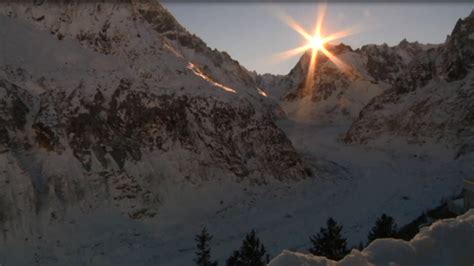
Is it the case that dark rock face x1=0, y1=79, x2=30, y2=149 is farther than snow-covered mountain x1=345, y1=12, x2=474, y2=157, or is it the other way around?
snow-covered mountain x1=345, y1=12, x2=474, y2=157

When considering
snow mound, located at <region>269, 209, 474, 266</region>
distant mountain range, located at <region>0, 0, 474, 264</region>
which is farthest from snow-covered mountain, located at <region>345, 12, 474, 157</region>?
snow mound, located at <region>269, 209, 474, 266</region>

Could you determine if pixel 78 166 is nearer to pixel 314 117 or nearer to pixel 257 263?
pixel 257 263

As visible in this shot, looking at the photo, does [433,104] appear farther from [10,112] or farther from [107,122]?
[10,112]

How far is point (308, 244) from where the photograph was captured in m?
33.5

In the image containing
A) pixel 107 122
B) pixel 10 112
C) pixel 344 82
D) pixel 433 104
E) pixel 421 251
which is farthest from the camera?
pixel 344 82

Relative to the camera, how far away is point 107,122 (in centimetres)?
4138

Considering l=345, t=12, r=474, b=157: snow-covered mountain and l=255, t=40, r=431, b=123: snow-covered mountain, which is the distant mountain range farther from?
l=255, t=40, r=431, b=123: snow-covered mountain

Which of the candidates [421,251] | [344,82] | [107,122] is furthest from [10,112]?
[344,82]

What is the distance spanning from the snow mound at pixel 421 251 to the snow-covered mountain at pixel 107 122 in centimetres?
2878

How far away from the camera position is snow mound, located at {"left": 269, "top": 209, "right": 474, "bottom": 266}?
6730 millimetres

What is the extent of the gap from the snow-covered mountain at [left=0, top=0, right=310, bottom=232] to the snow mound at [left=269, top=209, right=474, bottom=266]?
28.8 meters

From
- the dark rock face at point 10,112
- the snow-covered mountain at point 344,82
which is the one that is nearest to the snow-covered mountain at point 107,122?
the dark rock face at point 10,112

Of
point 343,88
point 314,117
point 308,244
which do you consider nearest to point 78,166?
point 308,244

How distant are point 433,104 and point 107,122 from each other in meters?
43.8
